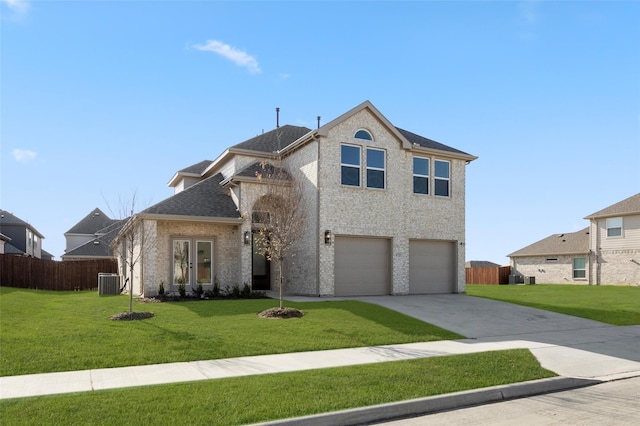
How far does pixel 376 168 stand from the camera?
2073 centimetres

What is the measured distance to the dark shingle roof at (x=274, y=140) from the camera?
23406mm

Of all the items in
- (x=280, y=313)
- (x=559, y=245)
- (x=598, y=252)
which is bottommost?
(x=280, y=313)

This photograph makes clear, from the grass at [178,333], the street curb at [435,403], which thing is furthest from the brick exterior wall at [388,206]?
the street curb at [435,403]

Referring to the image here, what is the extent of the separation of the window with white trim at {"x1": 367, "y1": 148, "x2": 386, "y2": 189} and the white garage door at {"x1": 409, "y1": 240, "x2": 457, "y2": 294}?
3171 mm

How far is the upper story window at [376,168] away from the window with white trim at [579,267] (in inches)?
994

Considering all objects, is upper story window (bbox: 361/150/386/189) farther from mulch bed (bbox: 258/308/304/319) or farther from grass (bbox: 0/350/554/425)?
grass (bbox: 0/350/554/425)

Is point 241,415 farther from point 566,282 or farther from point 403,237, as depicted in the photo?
point 566,282

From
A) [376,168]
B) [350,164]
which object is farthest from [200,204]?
[376,168]

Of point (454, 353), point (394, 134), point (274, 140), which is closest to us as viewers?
point (454, 353)

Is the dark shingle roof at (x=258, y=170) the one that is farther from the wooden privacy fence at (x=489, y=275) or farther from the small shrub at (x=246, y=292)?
the wooden privacy fence at (x=489, y=275)

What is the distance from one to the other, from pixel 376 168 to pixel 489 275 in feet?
88.0

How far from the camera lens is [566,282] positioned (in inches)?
1569

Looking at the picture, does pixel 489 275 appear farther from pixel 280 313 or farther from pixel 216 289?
pixel 280 313

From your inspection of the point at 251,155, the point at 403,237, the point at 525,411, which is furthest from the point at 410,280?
the point at 525,411
